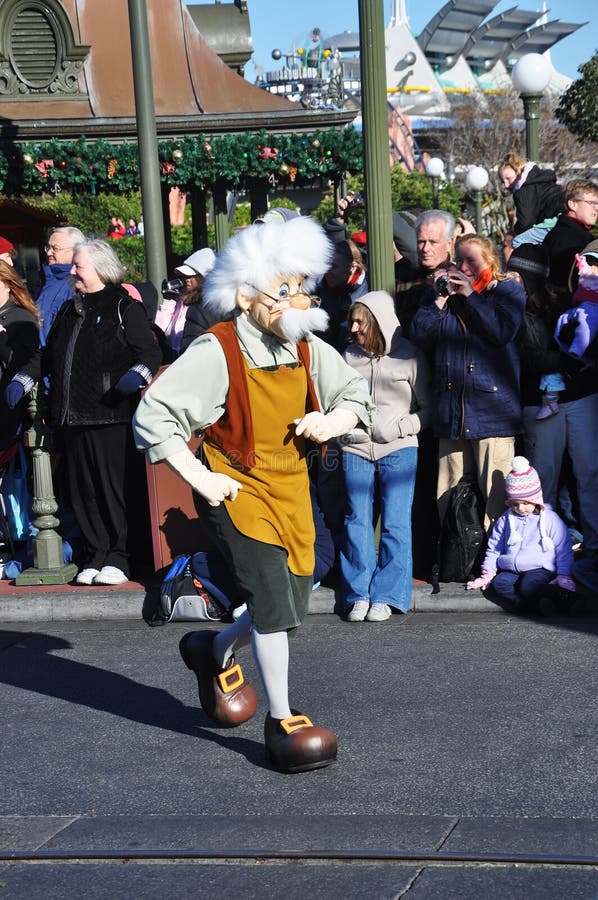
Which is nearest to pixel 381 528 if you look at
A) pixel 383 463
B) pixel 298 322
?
pixel 383 463

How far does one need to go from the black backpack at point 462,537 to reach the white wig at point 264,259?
8.58 ft

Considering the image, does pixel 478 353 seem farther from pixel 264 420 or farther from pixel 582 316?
pixel 264 420

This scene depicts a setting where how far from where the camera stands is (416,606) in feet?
22.9

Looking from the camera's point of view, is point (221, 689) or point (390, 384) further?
point (390, 384)

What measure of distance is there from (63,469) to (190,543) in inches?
46.9

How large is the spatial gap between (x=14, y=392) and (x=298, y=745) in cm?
Result: 360

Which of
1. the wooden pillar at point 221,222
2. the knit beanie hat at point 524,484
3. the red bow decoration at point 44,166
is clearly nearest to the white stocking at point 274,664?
the knit beanie hat at point 524,484

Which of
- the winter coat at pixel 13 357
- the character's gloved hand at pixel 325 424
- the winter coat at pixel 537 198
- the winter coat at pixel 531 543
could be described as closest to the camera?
the character's gloved hand at pixel 325 424

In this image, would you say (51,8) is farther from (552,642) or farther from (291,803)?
(291,803)

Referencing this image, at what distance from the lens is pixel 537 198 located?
873 centimetres

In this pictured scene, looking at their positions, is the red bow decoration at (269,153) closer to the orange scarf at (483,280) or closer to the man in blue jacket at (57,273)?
the man in blue jacket at (57,273)

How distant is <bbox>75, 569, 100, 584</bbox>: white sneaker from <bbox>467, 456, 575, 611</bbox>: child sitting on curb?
2215mm

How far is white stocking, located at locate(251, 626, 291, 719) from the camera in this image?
462 centimetres

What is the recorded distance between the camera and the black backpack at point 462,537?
700 centimetres
